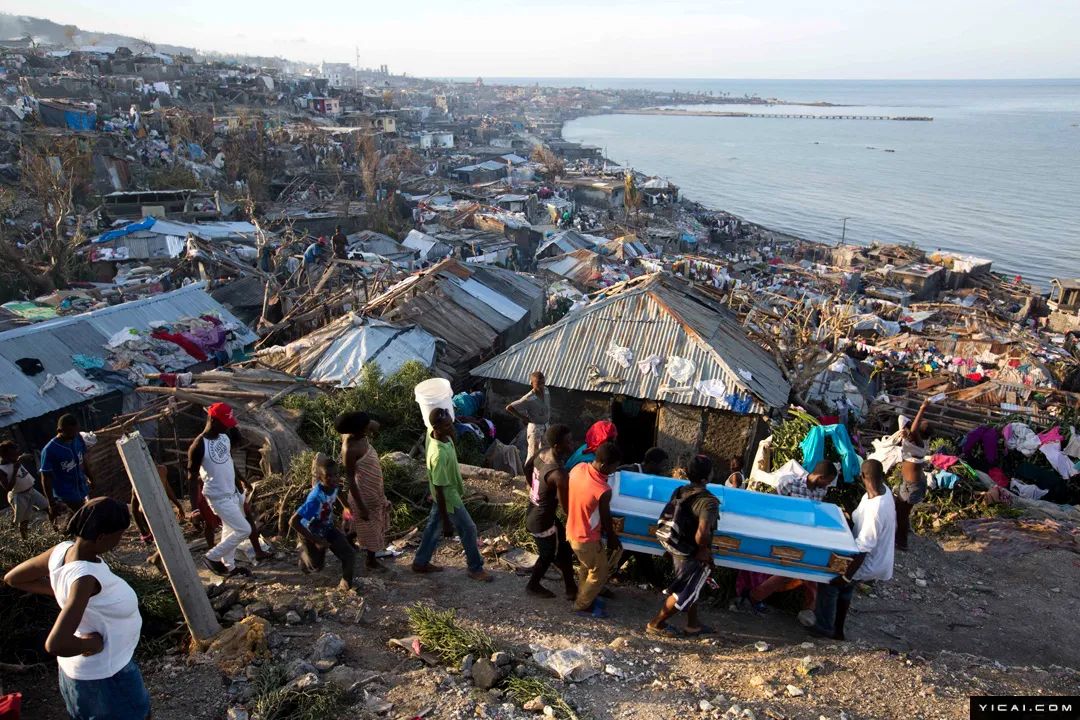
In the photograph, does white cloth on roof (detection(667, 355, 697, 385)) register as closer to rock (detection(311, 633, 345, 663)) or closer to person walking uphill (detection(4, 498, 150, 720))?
rock (detection(311, 633, 345, 663))

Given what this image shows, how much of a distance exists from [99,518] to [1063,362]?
20.1m

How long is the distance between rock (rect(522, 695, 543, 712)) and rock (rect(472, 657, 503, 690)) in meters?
0.27

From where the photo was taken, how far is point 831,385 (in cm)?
1409

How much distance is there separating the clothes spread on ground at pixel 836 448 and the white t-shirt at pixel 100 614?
576 centimetres

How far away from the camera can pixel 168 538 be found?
4262 millimetres

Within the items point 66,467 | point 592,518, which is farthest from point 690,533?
point 66,467

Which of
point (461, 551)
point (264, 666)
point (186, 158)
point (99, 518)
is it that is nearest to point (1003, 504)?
point (461, 551)

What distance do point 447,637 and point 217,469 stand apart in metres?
2.22

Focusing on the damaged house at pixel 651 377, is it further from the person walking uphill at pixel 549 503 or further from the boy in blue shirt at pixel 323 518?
the boy in blue shirt at pixel 323 518

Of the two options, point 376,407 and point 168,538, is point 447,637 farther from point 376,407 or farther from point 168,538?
point 376,407

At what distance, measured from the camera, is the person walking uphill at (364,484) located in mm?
5055

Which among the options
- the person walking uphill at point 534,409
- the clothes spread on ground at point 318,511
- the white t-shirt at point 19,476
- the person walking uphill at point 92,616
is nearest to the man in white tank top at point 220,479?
the clothes spread on ground at point 318,511

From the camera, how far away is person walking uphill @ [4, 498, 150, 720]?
2.93 meters

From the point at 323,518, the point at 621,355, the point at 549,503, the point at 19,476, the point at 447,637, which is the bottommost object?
the point at 19,476
